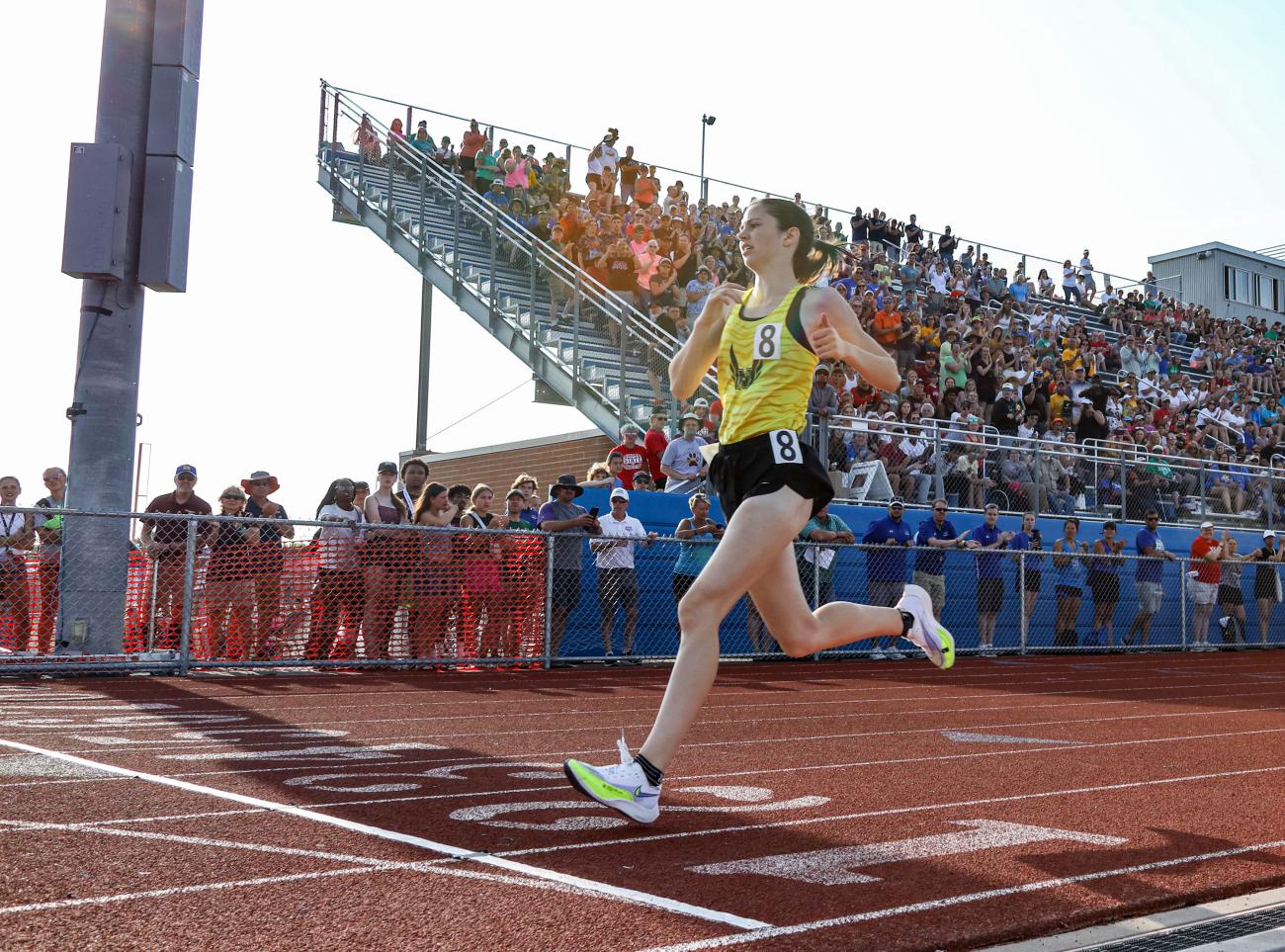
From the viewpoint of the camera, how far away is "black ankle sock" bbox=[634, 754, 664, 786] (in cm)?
448

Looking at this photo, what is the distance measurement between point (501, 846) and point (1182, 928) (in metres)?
1.91

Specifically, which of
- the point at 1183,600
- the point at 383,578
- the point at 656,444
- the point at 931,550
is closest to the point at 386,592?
the point at 383,578

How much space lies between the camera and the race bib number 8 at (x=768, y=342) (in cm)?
469

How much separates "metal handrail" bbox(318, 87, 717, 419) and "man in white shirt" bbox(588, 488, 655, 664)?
122 inches

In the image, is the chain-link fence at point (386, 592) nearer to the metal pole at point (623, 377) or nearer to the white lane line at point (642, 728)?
the metal pole at point (623, 377)

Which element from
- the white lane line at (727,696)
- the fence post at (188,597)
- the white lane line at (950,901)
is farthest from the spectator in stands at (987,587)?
the white lane line at (950,901)

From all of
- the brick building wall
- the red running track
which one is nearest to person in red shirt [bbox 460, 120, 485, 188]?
the brick building wall

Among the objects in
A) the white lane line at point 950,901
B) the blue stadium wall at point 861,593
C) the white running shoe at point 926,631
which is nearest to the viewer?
the white lane line at point 950,901

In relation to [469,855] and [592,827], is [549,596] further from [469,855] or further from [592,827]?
[469,855]

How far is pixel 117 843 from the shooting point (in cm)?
408

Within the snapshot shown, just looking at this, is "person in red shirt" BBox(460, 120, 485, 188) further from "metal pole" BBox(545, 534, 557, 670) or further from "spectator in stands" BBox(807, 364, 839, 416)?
"metal pole" BBox(545, 534, 557, 670)

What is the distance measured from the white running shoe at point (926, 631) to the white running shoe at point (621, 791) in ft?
4.86

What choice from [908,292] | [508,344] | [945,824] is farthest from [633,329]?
[945,824]

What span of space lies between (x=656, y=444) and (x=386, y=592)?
430 cm
